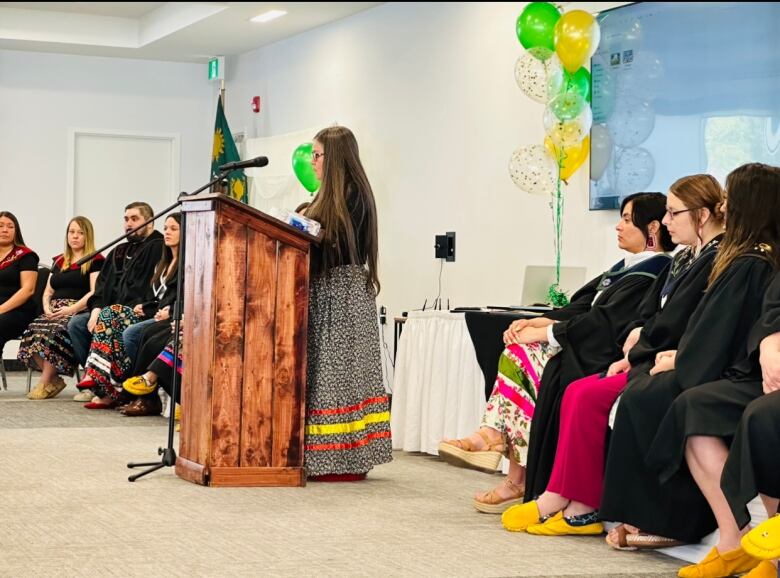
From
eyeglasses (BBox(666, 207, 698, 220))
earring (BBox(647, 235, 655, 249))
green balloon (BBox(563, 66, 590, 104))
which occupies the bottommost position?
earring (BBox(647, 235, 655, 249))

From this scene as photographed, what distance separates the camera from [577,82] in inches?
220

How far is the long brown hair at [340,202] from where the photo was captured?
4.62 m

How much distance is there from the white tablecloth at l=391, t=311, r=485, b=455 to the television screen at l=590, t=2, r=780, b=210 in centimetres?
104

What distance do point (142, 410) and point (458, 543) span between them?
3.81 metres

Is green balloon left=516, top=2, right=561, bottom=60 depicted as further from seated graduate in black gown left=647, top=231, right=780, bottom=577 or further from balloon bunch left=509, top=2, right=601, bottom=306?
seated graduate in black gown left=647, top=231, right=780, bottom=577

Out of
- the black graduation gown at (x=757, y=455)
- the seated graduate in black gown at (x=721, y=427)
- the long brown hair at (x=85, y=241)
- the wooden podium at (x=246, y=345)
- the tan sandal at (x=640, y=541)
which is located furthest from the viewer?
the long brown hair at (x=85, y=241)

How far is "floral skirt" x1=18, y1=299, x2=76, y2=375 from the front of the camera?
25.5ft

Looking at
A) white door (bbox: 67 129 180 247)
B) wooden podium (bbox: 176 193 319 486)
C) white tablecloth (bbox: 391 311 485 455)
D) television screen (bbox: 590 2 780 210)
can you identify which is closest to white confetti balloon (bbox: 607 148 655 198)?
television screen (bbox: 590 2 780 210)

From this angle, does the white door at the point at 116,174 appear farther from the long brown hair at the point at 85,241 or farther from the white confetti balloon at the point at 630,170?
the white confetti balloon at the point at 630,170

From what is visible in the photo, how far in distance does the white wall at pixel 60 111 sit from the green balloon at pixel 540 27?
229 inches

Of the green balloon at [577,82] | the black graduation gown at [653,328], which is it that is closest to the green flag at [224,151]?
the green balloon at [577,82]

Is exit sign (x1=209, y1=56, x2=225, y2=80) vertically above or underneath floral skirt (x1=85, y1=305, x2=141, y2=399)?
above

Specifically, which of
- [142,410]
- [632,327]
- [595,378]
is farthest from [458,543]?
[142,410]

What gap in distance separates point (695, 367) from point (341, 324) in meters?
1.64
